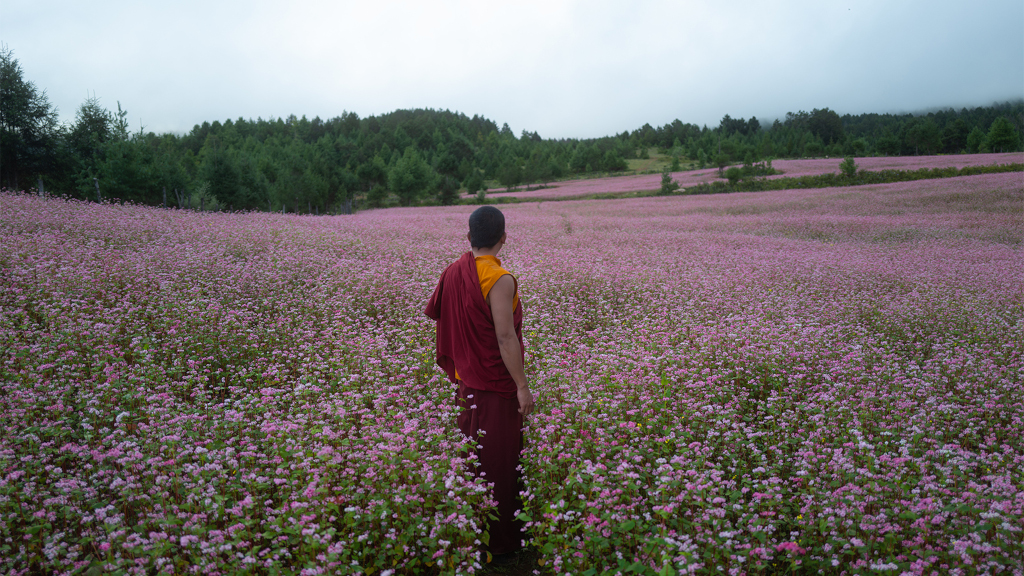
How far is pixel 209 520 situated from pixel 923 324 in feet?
31.3

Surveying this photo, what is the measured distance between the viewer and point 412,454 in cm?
333

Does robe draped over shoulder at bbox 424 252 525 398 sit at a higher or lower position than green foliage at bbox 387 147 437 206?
lower

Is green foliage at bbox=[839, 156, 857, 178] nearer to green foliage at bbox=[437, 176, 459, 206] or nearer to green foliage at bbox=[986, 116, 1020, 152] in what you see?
green foliage at bbox=[437, 176, 459, 206]

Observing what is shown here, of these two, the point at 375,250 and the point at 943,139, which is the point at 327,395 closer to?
the point at 375,250

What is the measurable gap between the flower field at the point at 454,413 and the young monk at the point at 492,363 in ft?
0.70

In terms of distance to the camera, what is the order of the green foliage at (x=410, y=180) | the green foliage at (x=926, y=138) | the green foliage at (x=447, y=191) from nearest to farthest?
1. the green foliage at (x=410, y=180)
2. the green foliage at (x=447, y=191)
3. the green foliage at (x=926, y=138)

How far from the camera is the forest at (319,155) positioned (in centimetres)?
2728

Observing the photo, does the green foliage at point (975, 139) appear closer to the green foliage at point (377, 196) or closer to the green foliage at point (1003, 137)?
the green foliage at point (1003, 137)

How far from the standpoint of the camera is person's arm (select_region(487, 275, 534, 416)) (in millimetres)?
3592

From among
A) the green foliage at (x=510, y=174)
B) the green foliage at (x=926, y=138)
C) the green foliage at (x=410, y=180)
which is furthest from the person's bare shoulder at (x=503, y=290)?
the green foliage at (x=926, y=138)

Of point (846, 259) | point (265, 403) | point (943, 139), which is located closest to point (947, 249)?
point (846, 259)

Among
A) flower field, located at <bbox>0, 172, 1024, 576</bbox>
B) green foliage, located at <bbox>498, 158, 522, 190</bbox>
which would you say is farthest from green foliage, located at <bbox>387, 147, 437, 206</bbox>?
flower field, located at <bbox>0, 172, 1024, 576</bbox>

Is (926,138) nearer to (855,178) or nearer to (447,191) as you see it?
(855,178)

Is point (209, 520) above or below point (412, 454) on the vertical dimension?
below
